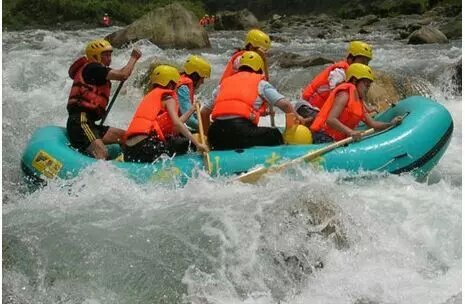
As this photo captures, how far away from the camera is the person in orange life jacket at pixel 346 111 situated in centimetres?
586

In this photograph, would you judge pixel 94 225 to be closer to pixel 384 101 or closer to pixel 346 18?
pixel 384 101

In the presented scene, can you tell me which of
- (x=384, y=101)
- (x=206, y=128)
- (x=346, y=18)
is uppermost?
(x=206, y=128)

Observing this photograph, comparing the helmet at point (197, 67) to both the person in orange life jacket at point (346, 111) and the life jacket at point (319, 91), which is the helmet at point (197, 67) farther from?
the life jacket at point (319, 91)

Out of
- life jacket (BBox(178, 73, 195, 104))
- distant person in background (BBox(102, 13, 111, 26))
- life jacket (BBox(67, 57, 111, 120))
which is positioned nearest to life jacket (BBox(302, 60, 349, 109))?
life jacket (BBox(178, 73, 195, 104))

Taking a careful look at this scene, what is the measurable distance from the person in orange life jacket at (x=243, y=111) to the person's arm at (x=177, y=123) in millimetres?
326

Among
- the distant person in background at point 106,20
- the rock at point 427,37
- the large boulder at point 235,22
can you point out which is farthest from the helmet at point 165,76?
the distant person in background at point 106,20

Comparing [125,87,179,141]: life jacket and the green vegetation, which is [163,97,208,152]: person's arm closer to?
[125,87,179,141]: life jacket

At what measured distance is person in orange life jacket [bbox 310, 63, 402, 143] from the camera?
5863 millimetres

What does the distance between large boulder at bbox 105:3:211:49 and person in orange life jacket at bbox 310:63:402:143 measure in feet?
32.1

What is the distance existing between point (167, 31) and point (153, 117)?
10037mm

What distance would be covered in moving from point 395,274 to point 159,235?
5.20ft

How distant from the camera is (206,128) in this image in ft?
21.2

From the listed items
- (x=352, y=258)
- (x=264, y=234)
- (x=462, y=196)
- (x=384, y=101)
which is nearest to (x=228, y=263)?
(x=264, y=234)

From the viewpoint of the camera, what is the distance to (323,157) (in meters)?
5.66
